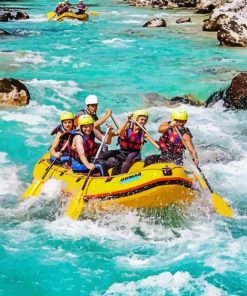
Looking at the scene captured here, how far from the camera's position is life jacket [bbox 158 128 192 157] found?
9.94 m

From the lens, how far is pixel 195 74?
21.3m

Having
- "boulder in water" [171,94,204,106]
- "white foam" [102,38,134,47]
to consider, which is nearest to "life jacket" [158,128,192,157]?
"boulder in water" [171,94,204,106]

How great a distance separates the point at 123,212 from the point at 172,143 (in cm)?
171

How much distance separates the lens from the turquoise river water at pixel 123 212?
8.29 metres

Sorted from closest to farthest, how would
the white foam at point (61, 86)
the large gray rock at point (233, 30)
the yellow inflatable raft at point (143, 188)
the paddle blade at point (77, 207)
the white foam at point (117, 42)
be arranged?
the yellow inflatable raft at point (143, 188), the paddle blade at point (77, 207), the white foam at point (61, 86), the large gray rock at point (233, 30), the white foam at point (117, 42)

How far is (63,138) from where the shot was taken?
414 inches

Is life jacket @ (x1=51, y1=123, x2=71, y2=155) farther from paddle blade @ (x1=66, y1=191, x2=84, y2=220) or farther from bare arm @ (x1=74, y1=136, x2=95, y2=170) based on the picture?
paddle blade @ (x1=66, y1=191, x2=84, y2=220)

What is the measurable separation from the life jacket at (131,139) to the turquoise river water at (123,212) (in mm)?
1563

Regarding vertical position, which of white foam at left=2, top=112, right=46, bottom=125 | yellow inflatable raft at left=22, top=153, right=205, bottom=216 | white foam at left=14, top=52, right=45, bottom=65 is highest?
yellow inflatable raft at left=22, top=153, right=205, bottom=216

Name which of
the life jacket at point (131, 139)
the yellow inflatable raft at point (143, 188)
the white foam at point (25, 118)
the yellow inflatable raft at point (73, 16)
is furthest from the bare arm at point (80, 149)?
the yellow inflatable raft at point (73, 16)

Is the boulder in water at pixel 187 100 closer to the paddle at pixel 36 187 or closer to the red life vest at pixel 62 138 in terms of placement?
the red life vest at pixel 62 138

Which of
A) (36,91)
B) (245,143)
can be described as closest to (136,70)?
(36,91)

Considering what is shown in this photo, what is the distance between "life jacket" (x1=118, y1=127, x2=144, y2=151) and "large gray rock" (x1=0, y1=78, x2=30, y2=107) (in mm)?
7772

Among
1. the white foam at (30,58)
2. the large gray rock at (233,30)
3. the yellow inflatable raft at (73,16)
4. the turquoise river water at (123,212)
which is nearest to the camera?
the turquoise river water at (123,212)
